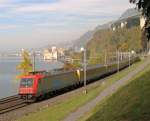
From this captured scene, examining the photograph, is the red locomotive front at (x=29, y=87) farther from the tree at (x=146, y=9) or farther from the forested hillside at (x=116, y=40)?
the forested hillside at (x=116, y=40)

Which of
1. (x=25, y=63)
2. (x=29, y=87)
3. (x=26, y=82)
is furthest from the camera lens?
(x=25, y=63)

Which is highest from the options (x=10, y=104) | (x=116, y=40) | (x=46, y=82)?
(x=116, y=40)

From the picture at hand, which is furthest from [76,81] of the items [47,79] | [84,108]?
[84,108]

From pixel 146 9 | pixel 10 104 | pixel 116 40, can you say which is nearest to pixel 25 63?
pixel 116 40

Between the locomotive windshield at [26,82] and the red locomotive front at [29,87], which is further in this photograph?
the locomotive windshield at [26,82]

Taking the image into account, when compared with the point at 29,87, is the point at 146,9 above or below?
above

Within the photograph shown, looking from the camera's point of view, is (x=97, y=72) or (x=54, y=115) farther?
(x=97, y=72)

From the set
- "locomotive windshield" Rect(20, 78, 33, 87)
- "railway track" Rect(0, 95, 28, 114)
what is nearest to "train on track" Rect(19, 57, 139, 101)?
"locomotive windshield" Rect(20, 78, 33, 87)

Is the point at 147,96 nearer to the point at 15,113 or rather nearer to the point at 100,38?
the point at 15,113

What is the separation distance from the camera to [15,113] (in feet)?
99.0

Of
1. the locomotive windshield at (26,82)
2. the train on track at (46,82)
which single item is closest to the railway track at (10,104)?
the train on track at (46,82)

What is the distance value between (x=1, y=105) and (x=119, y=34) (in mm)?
126238

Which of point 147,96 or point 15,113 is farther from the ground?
point 147,96

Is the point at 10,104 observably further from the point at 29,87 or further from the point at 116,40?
the point at 116,40
